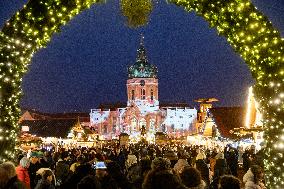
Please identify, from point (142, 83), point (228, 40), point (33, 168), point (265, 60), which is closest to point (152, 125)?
point (142, 83)

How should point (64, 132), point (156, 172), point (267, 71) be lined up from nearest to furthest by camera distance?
point (156, 172), point (267, 71), point (64, 132)

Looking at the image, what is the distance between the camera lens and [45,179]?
763cm

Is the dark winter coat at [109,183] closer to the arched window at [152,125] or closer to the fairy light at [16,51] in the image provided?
the fairy light at [16,51]

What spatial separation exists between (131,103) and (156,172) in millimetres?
98548

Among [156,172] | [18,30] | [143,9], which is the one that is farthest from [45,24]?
[156,172]

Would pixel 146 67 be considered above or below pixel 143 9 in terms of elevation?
above

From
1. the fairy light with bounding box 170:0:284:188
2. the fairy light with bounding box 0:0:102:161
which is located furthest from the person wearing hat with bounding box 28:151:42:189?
the fairy light with bounding box 170:0:284:188

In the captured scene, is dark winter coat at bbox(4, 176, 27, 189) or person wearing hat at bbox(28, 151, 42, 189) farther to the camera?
person wearing hat at bbox(28, 151, 42, 189)

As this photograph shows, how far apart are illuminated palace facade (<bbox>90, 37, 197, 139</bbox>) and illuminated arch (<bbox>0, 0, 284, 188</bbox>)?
94561 millimetres

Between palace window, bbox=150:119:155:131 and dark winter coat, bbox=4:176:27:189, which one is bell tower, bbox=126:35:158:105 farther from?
dark winter coat, bbox=4:176:27:189

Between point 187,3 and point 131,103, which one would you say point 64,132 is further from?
point 131,103

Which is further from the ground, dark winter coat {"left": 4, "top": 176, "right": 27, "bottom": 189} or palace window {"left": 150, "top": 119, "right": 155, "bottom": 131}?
palace window {"left": 150, "top": 119, "right": 155, "bottom": 131}

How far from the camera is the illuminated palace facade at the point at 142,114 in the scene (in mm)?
103125

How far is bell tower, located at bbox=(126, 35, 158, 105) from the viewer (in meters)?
106
